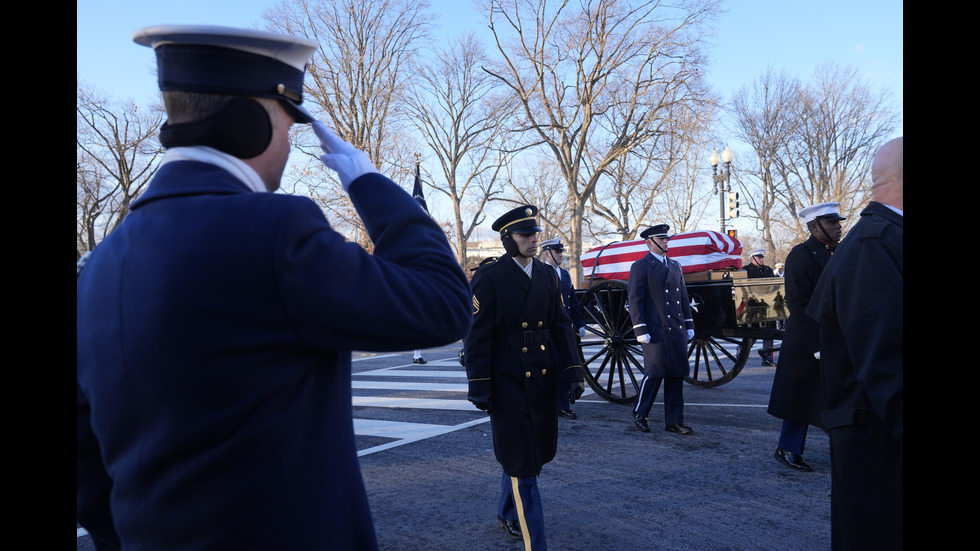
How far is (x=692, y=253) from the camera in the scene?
860 cm

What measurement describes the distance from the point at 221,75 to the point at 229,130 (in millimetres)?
97

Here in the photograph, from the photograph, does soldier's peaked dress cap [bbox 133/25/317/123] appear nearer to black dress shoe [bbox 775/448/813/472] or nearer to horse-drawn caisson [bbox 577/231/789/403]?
black dress shoe [bbox 775/448/813/472]

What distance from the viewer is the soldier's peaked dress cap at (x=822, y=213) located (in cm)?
544

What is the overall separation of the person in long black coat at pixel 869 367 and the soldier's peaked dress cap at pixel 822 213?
333 cm

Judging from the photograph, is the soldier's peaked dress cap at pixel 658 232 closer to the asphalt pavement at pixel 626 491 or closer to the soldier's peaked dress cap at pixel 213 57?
the asphalt pavement at pixel 626 491

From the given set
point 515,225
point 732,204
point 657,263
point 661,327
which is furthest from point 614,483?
point 732,204

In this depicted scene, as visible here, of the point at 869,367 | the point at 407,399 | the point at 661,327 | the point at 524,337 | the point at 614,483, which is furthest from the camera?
the point at 407,399

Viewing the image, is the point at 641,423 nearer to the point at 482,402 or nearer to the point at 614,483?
the point at 614,483

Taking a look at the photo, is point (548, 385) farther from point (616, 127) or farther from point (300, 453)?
point (616, 127)

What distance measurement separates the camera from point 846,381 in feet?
7.55

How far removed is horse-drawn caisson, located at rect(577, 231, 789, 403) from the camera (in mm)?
7395

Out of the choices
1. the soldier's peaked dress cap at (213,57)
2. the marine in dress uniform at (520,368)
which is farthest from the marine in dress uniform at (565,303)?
the soldier's peaked dress cap at (213,57)

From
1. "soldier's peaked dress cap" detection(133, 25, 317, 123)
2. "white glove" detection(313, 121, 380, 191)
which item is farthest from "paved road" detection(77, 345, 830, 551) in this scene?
"soldier's peaked dress cap" detection(133, 25, 317, 123)

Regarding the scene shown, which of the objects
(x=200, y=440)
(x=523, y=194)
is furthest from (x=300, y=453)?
(x=523, y=194)
